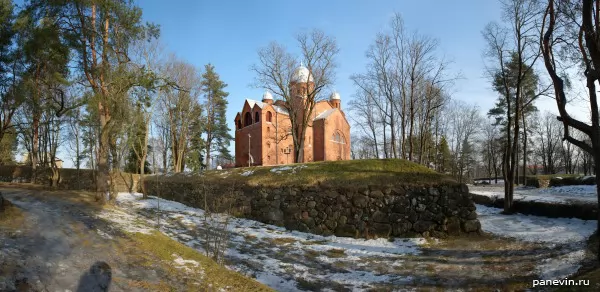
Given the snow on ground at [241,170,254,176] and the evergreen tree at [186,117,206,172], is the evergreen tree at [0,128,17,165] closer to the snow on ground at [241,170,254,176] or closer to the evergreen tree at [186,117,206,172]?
the evergreen tree at [186,117,206,172]

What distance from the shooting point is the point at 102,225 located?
250 inches

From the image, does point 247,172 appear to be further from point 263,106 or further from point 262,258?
point 263,106

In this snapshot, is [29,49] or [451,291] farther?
[29,49]

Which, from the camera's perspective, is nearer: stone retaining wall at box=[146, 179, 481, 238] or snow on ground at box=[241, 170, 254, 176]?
stone retaining wall at box=[146, 179, 481, 238]

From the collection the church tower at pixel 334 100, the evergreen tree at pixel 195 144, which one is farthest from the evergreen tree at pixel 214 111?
the church tower at pixel 334 100

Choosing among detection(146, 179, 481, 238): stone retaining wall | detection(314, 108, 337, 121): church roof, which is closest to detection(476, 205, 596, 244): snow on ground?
detection(146, 179, 481, 238): stone retaining wall

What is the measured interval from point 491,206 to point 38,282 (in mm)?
16997

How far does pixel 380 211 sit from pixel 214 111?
28.6 meters

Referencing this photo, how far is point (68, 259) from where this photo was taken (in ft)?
14.3

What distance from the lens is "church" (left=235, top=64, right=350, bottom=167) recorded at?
38531mm

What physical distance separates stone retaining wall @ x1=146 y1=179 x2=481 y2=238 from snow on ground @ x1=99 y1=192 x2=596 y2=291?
0.54 m

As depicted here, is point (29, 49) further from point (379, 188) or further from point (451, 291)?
point (451, 291)

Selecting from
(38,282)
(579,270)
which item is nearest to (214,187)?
(38,282)

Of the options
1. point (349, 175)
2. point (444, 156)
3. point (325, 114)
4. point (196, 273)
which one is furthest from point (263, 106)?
point (196, 273)
